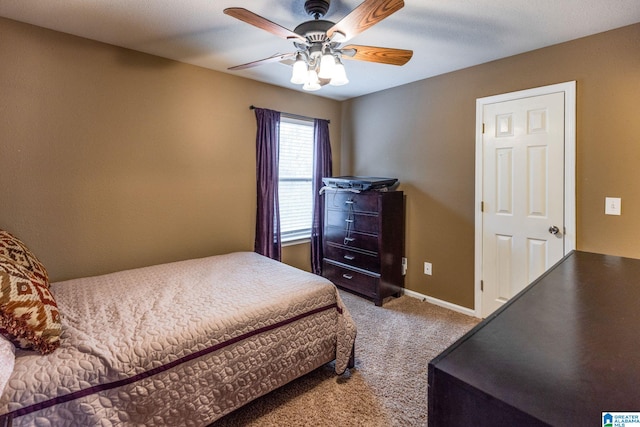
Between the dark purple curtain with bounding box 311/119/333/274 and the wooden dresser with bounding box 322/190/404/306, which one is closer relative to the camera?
the wooden dresser with bounding box 322/190/404/306

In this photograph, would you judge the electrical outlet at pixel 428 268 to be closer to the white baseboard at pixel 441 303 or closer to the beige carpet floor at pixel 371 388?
the white baseboard at pixel 441 303

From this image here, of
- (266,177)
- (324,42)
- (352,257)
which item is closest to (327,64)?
(324,42)

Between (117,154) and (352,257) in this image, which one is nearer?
(117,154)

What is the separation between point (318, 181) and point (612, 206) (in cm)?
272

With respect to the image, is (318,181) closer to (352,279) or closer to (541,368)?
(352,279)

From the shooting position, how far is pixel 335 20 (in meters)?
2.12

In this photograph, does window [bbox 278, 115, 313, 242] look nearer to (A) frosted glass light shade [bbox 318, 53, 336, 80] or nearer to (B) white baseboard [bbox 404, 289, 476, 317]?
(B) white baseboard [bbox 404, 289, 476, 317]

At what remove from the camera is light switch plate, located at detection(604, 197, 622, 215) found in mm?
2244

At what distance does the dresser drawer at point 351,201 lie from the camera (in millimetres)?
3262

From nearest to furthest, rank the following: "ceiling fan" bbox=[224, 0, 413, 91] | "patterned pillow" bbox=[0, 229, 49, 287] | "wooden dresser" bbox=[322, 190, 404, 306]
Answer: "ceiling fan" bbox=[224, 0, 413, 91] < "patterned pillow" bbox=[0, 229, 49, 287] < "wooden dresser" bbox=[322, 190, 404, 306]

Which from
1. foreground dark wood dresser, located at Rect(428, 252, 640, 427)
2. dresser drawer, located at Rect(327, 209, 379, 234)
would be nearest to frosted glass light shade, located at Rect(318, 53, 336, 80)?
foreground dark wood dresser, located at Rect(428, 252, 640, 427)

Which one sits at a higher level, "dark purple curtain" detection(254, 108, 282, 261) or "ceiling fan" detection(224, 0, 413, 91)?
"ceiling fan" detection(224, 0, 413, 91)

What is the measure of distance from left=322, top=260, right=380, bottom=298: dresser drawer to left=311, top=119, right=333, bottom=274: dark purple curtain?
16 cm

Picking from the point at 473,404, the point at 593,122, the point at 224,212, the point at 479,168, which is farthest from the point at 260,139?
the point at 473,404
